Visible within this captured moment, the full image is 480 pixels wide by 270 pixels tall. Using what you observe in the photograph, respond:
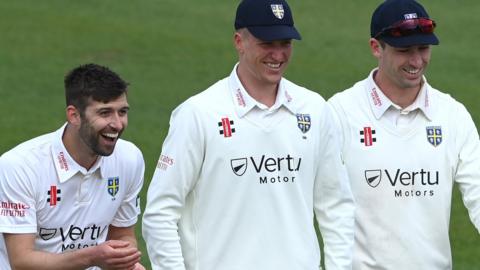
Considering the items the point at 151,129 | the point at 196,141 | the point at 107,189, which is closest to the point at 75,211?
the point at 107,189

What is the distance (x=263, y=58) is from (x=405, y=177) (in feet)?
4.07

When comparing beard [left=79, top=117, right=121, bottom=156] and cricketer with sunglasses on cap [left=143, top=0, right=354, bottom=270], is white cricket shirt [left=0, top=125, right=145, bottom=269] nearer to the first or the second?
beard [left=79, top=117, right=121, bottom=156]

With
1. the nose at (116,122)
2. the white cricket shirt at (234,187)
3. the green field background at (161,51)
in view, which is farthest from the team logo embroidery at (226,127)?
the green field background at (161,51)

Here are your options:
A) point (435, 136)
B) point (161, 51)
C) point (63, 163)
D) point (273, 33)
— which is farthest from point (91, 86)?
point (161, 51)

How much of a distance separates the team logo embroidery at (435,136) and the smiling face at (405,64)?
0.28 metres

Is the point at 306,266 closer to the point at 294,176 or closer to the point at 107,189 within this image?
the point at 294,176

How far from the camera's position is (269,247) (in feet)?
25.7

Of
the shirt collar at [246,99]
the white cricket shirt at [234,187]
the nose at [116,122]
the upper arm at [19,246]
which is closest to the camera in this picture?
the white cricket shirt at [234,187]

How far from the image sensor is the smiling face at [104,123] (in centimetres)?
811

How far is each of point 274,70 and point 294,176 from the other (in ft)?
1.90

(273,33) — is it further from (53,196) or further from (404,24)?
(53,196)

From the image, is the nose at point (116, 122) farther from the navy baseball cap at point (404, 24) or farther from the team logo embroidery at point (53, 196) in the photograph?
the navy baseball cap at point (404, 24)

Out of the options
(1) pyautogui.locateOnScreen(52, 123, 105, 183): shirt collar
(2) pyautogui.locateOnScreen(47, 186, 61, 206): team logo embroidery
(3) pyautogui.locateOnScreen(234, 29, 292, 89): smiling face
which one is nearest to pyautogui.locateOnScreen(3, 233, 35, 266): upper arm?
(2) pyautogui.locateOnScreen(47, 186, 61, 206): team logo embroidery

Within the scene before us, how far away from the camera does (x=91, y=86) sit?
8.18m
